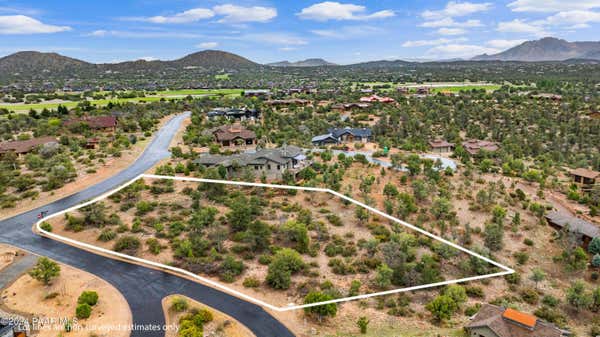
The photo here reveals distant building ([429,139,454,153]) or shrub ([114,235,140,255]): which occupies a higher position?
distant building ([429,139,454,153])

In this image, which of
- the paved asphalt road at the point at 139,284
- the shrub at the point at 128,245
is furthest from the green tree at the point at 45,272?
the shrub at the point at 128,245

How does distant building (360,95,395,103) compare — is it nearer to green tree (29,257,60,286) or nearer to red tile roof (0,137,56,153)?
red tile roof (0,137,56,153)

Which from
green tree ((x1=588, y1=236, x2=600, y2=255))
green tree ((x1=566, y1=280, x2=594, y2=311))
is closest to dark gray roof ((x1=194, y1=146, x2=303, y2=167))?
green tree ((x1=566, y1=280, x2=594, y2=311))

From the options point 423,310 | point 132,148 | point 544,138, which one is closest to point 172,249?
point 423,310

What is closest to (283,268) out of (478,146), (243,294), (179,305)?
(243,294)

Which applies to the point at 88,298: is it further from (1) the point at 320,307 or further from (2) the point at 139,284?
(1) the point at 320,307

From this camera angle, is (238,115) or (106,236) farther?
(238,115)

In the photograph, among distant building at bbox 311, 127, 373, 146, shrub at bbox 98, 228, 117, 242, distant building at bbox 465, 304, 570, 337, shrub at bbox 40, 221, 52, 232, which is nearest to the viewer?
distant building at bbox 465, 304, 570, 337
